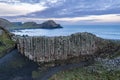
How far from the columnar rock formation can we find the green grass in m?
3.42

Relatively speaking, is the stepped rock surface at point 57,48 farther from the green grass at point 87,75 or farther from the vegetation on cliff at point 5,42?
the vegetation on cliff at point 5,42

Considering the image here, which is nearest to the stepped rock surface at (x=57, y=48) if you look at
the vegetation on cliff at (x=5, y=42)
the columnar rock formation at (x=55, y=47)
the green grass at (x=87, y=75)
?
the columnar rock formation at (x=55, y=47)

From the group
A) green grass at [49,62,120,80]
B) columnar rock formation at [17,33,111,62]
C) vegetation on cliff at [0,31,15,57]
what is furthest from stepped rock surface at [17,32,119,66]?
vegetation on cliff at [0,31,15,57]

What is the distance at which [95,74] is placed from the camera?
26578 mm

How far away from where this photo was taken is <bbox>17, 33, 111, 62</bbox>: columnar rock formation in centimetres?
3131

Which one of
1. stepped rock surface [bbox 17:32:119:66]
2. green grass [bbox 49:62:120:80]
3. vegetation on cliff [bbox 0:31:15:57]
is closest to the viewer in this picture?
green grass [bbox 49:62:120:80]

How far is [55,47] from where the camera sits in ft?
103

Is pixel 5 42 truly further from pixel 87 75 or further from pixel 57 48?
pixel 87 75

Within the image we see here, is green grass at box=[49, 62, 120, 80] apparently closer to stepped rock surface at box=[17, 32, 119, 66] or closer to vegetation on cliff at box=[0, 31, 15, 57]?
stepped rock surface at box=[17, 32, 119, 66]

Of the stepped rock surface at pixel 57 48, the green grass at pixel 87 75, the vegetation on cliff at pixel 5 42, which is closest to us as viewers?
the green grass at pixel 87 75

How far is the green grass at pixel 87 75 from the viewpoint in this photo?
2577 cm

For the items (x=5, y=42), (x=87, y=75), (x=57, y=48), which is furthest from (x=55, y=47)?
(x=5, y=42)

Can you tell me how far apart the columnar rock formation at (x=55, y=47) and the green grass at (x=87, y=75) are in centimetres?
342

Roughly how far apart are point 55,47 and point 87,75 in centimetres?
592
